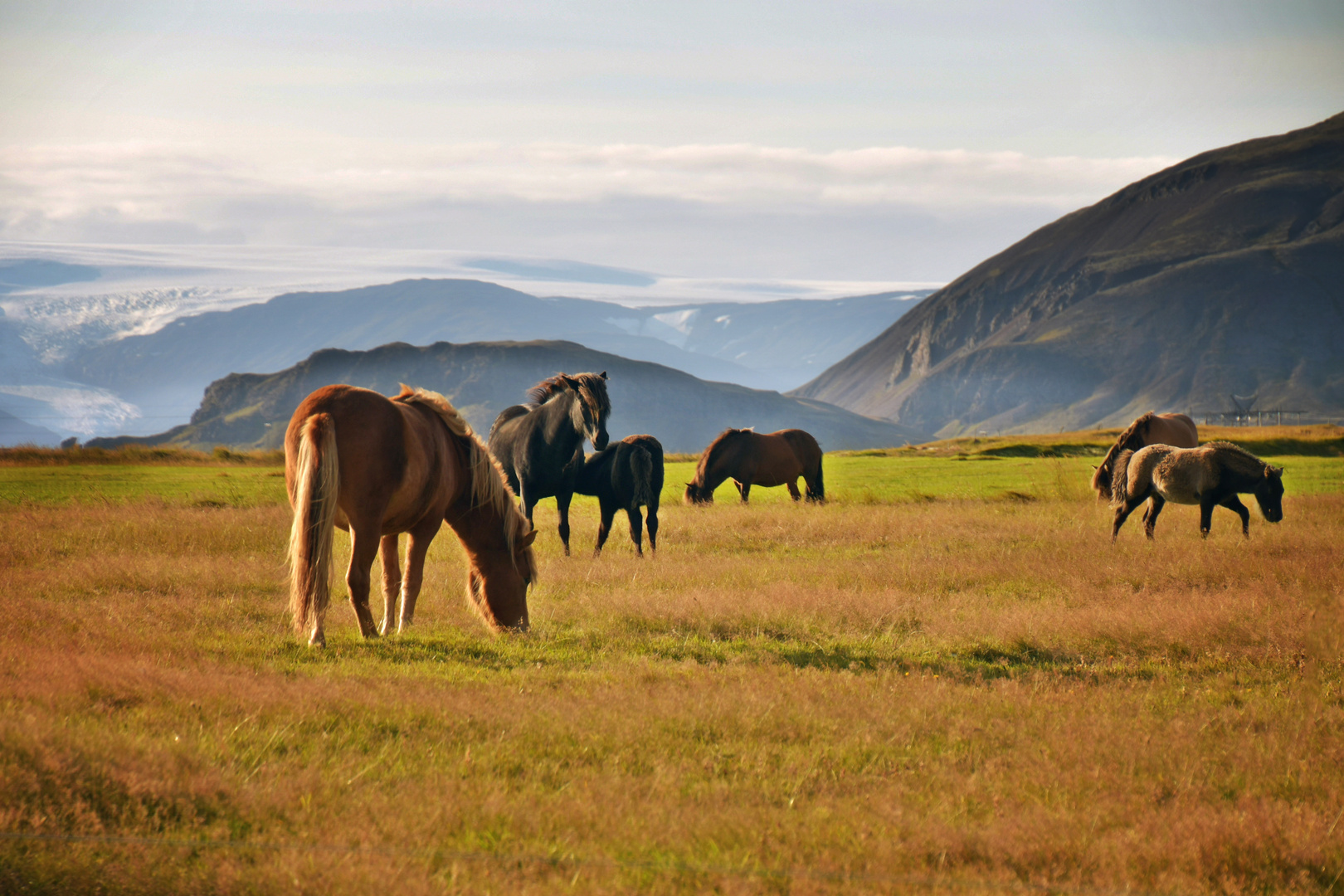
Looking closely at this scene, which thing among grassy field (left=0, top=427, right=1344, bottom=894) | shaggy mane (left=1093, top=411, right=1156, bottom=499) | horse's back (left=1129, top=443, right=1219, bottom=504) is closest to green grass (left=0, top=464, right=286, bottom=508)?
grassy field (left=0, top=427, right=1344, bottom=894)

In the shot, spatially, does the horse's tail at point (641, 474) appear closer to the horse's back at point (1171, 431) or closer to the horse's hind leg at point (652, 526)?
the horse's hind leg at point (652, 526)

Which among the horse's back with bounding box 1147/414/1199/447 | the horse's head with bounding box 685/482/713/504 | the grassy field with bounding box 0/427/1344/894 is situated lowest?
the grassy field with bounding box 0/427/1344/894

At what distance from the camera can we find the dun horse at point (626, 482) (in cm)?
1498

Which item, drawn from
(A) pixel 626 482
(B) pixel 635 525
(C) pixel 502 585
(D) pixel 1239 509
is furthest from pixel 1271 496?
(C) pixel 502 585

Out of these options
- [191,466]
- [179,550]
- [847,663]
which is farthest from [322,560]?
[191,466]

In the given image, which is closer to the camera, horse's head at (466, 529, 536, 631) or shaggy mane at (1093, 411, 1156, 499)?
horse's head at (466, 529, 536, 631)

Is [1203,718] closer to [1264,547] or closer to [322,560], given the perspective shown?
[322,560]

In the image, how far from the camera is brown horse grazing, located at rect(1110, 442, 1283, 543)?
15.4 metres

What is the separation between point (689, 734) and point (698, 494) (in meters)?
17.6

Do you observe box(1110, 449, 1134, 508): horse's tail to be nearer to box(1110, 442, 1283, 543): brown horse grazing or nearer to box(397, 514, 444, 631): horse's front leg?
box(1110, 442, 1283, 543): brown horse grazing

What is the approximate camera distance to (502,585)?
29.5 feet

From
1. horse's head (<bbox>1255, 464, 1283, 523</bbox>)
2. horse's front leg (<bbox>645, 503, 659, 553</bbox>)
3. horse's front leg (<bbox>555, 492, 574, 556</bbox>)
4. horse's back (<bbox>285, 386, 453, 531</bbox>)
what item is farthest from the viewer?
horse's head (<bbox>1255, 464, 1283, 523</bbox>)

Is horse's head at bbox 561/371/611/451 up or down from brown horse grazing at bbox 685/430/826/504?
up

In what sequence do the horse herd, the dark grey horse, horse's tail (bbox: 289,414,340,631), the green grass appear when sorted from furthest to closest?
1. the green grass
2. the dark grey horse
3. the horse herd
4. horse's tail (bbox: 289,414,340,631)
